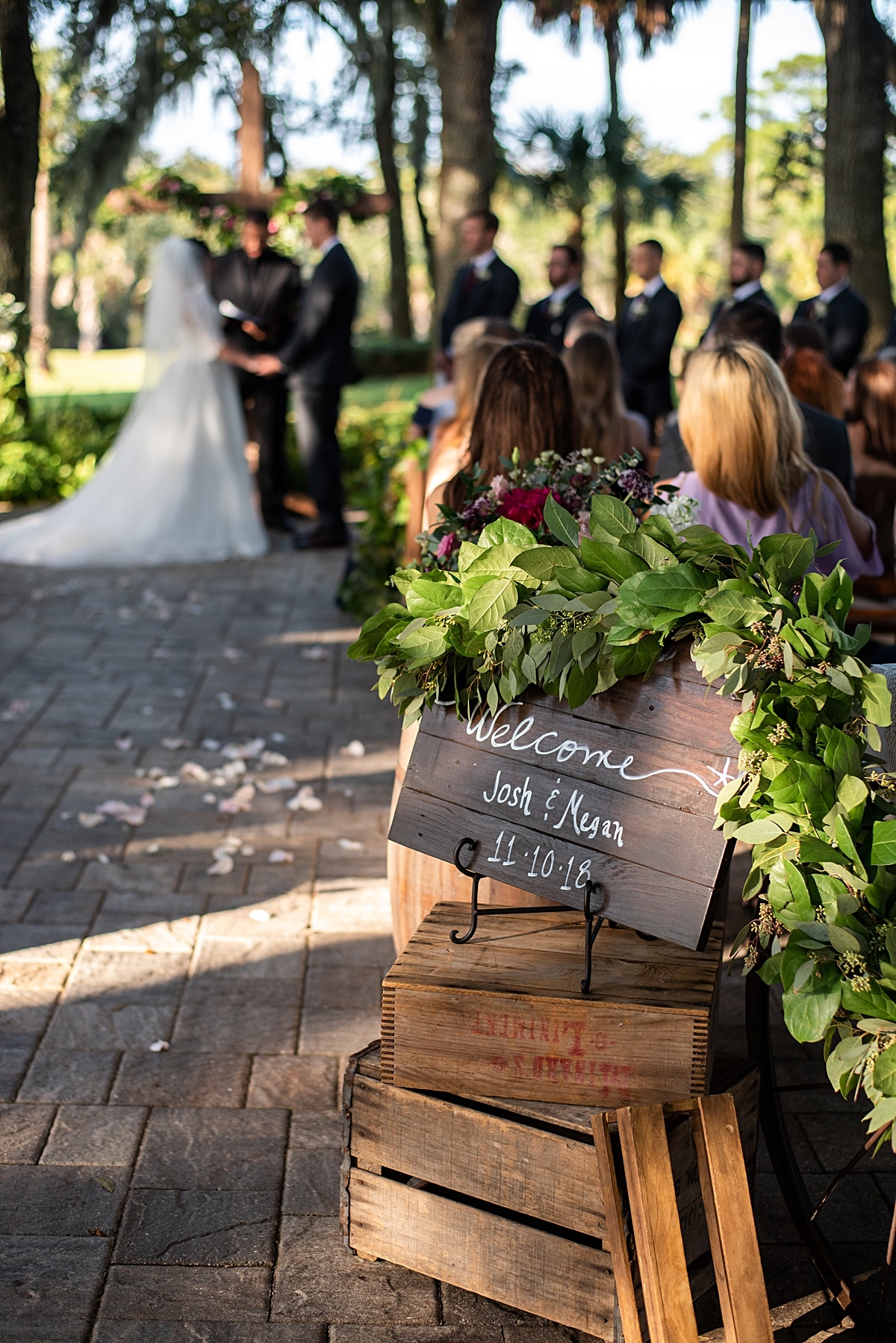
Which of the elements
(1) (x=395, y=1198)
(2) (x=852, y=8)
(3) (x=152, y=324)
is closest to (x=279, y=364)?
(3) (x=152, y=324)

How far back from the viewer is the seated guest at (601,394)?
209 inches

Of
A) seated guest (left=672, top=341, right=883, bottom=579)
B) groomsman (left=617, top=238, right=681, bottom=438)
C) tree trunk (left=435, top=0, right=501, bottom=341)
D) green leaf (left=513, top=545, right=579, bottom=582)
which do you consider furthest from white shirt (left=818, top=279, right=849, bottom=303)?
green leaf (left=513, top=545, right=579, bottom=582)

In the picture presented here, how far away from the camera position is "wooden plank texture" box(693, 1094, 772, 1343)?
1959 millimetres

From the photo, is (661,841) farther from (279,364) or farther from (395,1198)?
(279,364)

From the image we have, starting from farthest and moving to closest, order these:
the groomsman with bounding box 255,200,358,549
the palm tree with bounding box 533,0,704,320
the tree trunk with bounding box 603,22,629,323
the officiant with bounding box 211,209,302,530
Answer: the tree trunk with bounding box 603,22,629,323
the palm tree with bounding box 533,0,704,320
the officiant with bounding box 211,209,302,530
the groomsman with bounding box 255,200,358,549

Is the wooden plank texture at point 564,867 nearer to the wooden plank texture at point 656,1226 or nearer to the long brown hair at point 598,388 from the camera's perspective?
the wooden plank texture at point 656,1226

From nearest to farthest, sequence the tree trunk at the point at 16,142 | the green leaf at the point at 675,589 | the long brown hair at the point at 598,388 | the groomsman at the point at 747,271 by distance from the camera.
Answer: the green leaf at the point at 675,589 < the long brown hair at the point at 598,388 < the groomsman at the point at 747,271 < the tree trunk at the point at 16,142

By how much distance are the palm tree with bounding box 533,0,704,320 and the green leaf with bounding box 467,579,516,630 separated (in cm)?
1787

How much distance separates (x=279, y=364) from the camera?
9719 millimetres

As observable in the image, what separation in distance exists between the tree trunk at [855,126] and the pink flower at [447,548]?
35.3 ft

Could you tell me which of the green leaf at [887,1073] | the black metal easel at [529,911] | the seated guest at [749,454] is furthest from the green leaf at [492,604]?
the seated guest at [749,454]

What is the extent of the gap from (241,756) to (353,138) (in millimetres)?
28241

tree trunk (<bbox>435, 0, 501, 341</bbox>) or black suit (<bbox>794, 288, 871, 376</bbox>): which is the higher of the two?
tree trunk (<bbox>435, 0, 501, 341</bbox>)

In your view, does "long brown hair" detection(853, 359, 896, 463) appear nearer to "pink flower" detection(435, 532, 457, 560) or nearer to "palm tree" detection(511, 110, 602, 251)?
"pink flower" detection(435, 532, 457, 560)
